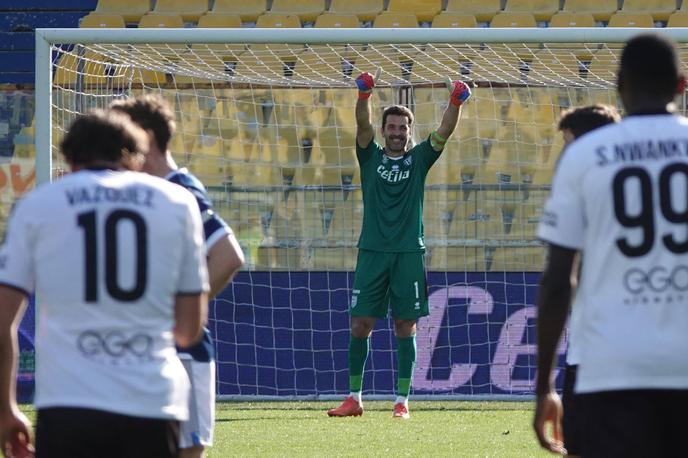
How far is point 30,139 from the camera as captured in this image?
1273 centimetres

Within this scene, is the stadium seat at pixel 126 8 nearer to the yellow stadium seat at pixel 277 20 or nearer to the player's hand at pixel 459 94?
the yellow stadium seat at pixel 277 20

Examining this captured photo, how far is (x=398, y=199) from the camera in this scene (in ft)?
31.8

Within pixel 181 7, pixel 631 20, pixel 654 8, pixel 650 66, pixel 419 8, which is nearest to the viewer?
pixel 650 66

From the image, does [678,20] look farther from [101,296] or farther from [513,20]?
[101,296]

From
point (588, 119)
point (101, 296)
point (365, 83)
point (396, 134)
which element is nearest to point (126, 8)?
point (396, 134)

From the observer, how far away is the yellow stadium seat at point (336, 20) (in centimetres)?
1577

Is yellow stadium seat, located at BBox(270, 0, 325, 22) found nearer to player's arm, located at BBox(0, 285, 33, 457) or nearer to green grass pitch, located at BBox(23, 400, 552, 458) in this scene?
green grass pitch, located at BBox(23, 400, 552, 458)

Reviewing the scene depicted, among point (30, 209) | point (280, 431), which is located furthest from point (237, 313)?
point (30, 209)

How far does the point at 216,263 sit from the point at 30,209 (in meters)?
1.31

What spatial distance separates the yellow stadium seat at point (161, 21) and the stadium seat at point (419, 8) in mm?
2616

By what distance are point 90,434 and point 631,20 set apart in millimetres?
13128

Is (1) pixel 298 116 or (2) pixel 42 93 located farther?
(1) pixel 298 116

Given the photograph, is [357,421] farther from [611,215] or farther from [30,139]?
[611,215]

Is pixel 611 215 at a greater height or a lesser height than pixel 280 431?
greater
